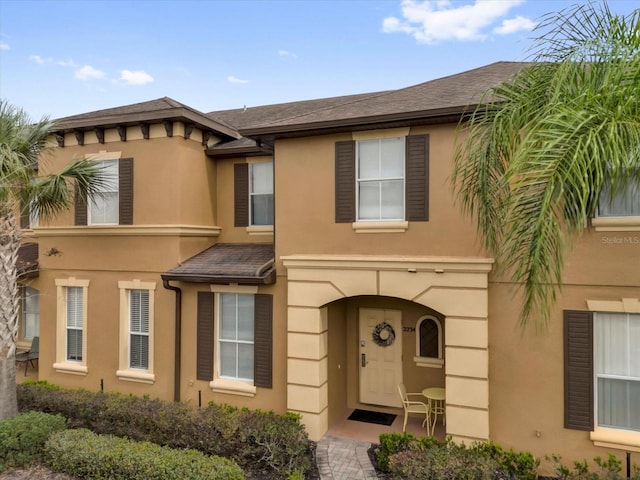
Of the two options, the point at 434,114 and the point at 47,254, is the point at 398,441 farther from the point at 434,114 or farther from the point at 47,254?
the point at 47,254

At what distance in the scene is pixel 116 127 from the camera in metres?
11.5

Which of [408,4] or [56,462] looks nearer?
[56,462]

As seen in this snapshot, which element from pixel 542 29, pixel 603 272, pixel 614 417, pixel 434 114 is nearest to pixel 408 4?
pixel 434 114

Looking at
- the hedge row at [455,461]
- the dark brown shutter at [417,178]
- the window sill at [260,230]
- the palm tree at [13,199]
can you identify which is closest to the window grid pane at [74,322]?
the palm tree at [13,199]

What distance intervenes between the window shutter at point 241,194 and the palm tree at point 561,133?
7.36 metres

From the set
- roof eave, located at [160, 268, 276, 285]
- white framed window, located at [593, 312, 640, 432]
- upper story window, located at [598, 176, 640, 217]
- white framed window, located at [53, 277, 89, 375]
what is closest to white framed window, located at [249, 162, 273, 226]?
roof eave, located at [160, 268, 276, 285]

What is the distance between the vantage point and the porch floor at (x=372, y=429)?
379 inches

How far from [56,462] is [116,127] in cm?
816

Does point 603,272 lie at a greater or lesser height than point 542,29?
lesser

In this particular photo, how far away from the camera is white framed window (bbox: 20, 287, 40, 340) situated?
603 inches

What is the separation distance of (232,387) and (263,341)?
142 centimetres

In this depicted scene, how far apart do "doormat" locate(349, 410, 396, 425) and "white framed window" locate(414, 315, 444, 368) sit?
1549mm

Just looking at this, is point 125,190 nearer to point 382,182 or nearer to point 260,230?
point 260,230

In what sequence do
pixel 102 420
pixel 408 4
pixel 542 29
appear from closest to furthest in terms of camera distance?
pixel 542 29, pixel 102 420, pixel 408 4
